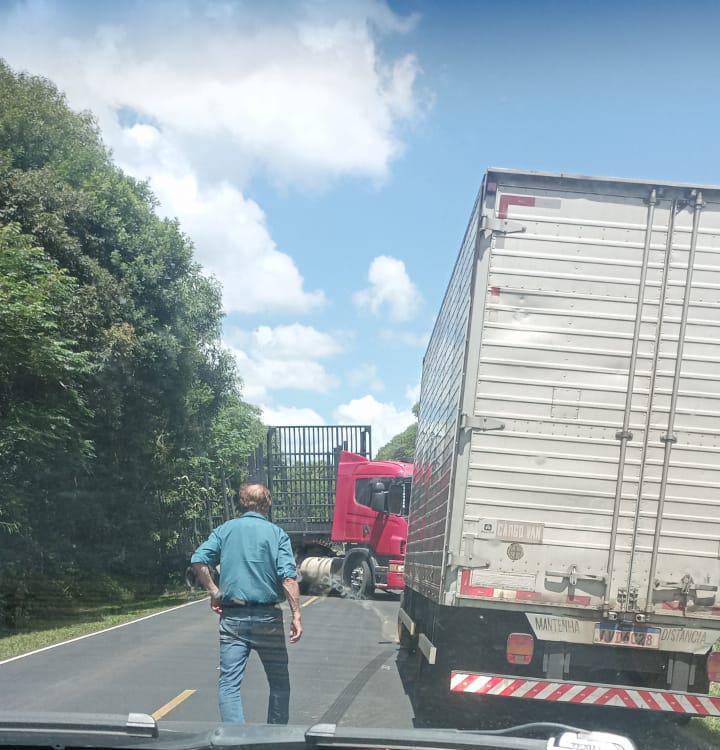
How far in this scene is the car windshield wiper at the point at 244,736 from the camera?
9.35 ft

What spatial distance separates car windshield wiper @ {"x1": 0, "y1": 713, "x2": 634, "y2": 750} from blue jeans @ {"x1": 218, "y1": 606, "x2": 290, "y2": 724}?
Result: 3039 millimetres

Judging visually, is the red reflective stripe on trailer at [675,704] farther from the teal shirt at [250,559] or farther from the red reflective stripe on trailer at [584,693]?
the teal shirt at [250,559]

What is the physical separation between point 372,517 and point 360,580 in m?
1.47

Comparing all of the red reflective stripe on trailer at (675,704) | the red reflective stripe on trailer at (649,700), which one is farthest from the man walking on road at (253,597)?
the red reflective stripe on trailer at (675,704)

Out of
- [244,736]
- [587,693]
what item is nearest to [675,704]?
[587,693]

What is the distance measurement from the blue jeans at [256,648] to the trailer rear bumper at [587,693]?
129 cm

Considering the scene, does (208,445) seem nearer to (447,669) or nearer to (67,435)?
(67,435)

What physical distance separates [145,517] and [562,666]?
2187cm

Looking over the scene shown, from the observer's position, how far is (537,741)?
2.82 m

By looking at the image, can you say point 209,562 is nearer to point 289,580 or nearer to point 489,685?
point 289,580

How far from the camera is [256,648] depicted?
6.25 meters

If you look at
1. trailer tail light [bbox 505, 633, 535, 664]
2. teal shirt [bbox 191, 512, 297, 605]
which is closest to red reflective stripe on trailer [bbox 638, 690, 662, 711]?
trailer tail light [bbox 505, 633, 535, 664]

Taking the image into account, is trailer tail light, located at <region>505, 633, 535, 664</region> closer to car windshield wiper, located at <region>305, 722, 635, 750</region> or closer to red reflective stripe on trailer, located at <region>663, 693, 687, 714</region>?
red reflective stripe on trailer, located at <region>663, 693, 687, 714</region>

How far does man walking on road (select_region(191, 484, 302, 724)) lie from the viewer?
6.18 meters
